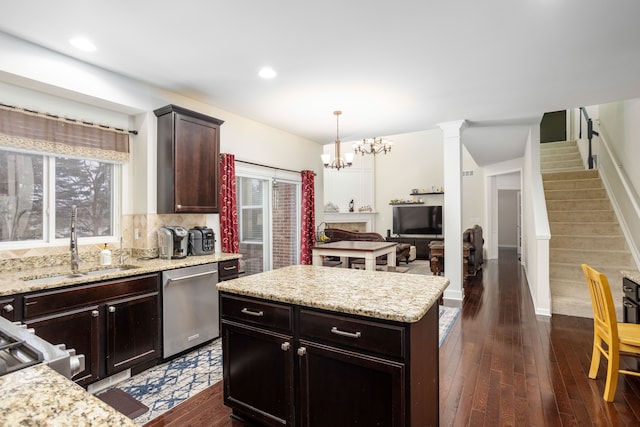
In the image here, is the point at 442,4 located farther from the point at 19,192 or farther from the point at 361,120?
the point at 19,192

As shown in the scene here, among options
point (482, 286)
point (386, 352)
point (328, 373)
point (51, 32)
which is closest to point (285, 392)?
point (328, 373)

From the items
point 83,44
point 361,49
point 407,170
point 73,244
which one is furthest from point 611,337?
point 407,170

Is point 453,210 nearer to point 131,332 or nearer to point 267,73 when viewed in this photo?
point 267,73

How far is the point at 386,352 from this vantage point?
1446 millimetres

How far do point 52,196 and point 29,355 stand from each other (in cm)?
250

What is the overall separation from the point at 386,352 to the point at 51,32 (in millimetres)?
3059

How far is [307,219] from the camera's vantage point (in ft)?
18.2

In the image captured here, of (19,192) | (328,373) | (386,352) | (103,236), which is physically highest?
(19,192)

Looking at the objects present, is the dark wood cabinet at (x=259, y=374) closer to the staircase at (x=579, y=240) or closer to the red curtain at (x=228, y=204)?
the red curtain at (x=228, y=204)

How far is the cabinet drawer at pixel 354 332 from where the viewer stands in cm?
143

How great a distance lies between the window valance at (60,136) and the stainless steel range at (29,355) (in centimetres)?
230

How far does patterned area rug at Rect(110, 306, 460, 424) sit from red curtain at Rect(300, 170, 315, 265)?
2513 mm

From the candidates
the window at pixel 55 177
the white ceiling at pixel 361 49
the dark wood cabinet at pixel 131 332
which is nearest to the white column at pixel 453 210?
the white ceiling at pixel 361 49

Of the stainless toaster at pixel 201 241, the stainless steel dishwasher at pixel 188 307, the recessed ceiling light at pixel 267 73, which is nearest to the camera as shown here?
the stainless steel dishwasher at pixel 188 307
